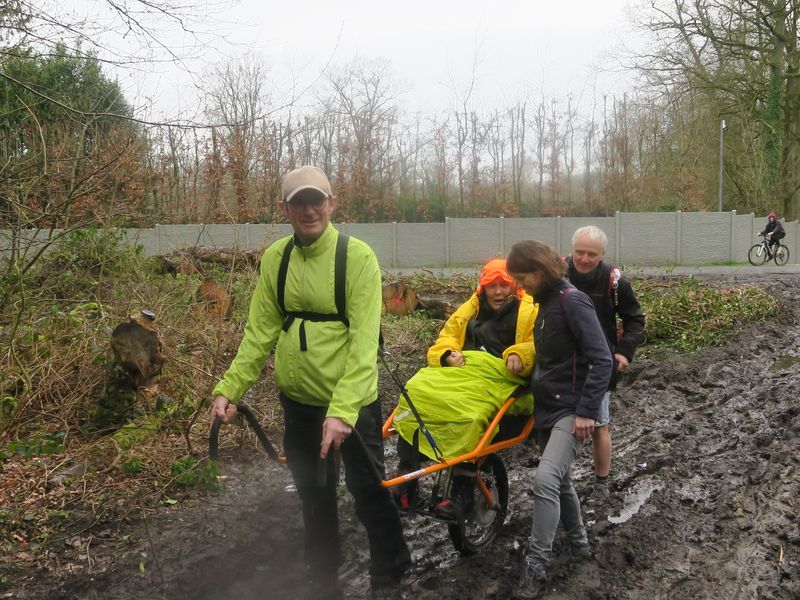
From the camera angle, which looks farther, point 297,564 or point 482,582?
point 297,564

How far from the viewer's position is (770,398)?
7.80m

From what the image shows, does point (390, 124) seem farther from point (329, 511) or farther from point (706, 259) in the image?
point (329, 511)

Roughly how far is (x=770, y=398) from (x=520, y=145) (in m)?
35.7

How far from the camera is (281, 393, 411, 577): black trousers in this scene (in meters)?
3.76

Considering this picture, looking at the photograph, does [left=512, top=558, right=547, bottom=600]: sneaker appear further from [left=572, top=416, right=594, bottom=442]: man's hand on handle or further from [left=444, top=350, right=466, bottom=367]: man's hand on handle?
[left=444, top=350, right=466, bottom=367]: man's hand on handle

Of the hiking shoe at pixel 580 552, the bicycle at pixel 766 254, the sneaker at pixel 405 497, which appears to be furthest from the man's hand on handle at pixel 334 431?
the bicycle at pixel 766 254

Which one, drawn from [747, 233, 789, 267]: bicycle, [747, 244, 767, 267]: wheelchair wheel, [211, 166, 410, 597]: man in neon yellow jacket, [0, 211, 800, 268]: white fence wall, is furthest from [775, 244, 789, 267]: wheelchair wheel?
[211, 166, 410, 597]: man in neon yellow jacket

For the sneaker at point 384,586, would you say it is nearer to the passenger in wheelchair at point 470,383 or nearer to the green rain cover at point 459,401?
the passenger in wheelchair at point 470,383

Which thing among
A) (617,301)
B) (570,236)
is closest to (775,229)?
(570,236)

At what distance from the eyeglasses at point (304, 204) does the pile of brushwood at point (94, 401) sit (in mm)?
2385

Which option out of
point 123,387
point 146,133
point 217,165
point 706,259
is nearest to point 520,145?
point 706,259

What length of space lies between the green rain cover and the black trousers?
0.49m

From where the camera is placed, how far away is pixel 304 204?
3486 millimetres

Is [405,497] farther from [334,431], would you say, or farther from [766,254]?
[766,254]
